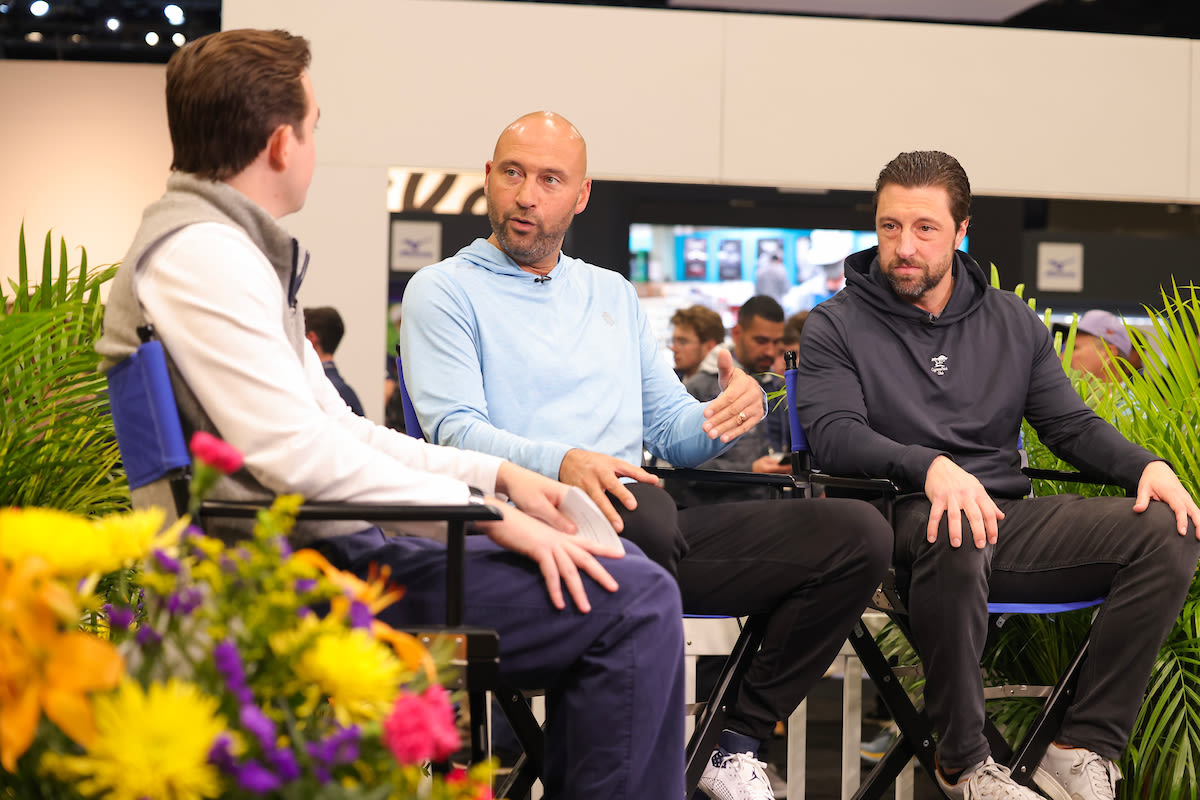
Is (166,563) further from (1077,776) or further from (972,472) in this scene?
(972,472)

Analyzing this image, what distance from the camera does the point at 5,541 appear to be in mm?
804

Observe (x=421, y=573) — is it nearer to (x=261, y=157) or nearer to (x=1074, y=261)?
(x=261, y=157)

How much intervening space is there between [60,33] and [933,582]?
7.84 meters

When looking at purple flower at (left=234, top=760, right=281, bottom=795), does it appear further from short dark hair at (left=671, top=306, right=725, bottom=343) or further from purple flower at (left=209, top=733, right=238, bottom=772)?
short dark hair at (left=671, top=306, right=725, bottom=343)

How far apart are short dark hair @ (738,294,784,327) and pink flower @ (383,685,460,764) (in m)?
4.22

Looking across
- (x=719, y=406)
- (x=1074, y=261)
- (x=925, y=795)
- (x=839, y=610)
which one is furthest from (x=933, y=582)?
(x=1074, y=261)

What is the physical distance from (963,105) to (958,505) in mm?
3784

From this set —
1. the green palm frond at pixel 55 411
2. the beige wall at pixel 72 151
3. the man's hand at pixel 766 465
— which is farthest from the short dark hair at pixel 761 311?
the beige wall at pixel 72 151

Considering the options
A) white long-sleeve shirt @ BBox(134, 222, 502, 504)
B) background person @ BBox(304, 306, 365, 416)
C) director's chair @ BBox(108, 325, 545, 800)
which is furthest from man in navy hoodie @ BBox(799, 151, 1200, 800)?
background person @ BBox(304, 306, 365, 416)

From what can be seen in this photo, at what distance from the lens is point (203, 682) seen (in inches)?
33.2

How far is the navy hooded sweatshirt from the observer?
8.29 feet

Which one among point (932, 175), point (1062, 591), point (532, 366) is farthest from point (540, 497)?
point (932, 175)

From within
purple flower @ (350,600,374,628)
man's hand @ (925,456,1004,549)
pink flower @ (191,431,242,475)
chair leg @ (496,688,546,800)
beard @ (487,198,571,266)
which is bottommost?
chair leg @ (496,688,546,800)

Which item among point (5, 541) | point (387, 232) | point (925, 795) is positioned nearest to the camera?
point (5, 541)
